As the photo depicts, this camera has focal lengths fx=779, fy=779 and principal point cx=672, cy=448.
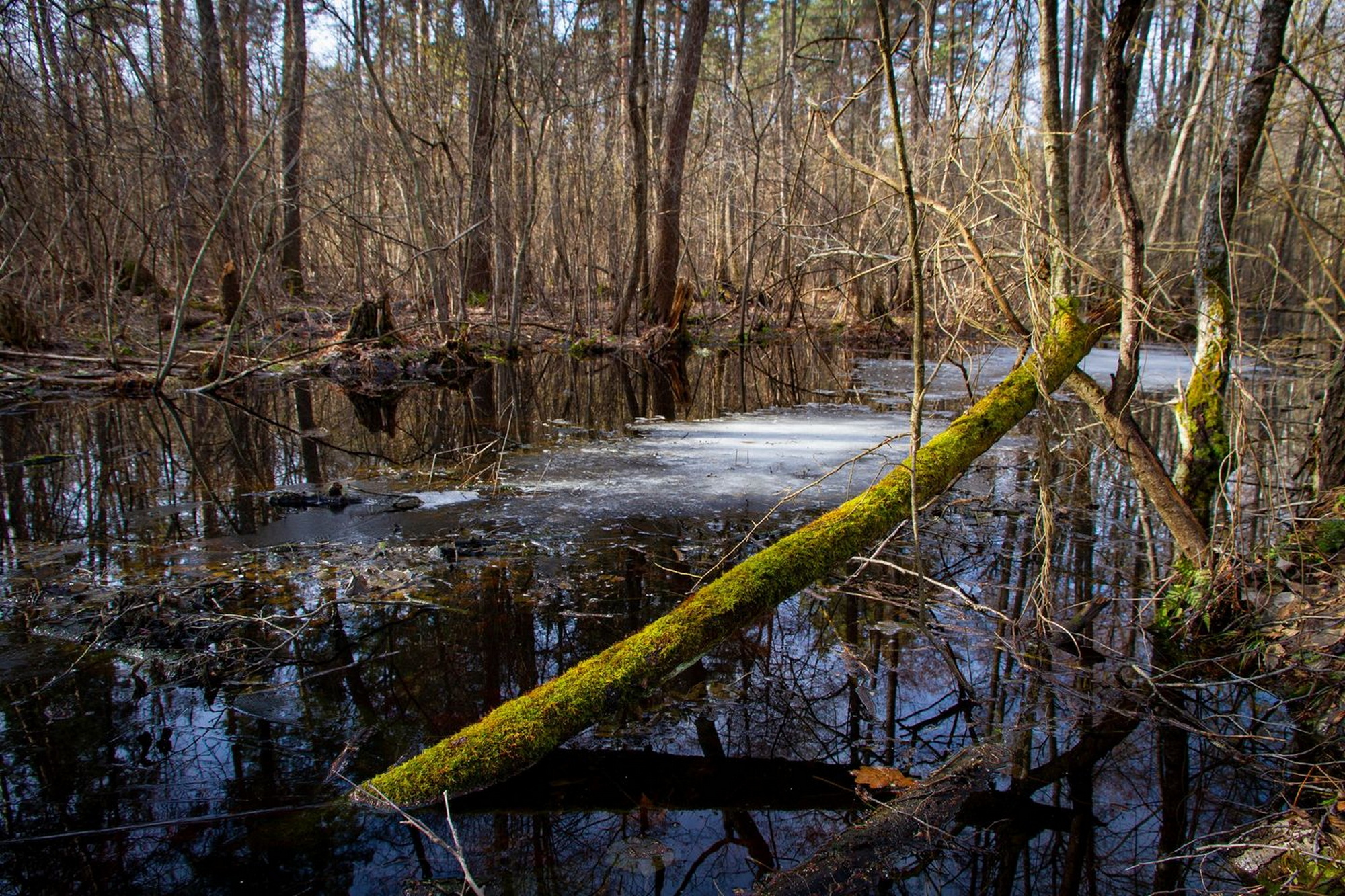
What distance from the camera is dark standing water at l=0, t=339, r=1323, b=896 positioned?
2309 mm

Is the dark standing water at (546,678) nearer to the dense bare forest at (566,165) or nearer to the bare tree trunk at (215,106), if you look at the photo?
the dense bare forest at (566,165)

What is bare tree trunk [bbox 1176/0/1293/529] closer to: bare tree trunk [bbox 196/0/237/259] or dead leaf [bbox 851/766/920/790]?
dead leaf [bbox 851/766/920/790]

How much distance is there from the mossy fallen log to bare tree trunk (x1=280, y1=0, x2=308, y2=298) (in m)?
7.92

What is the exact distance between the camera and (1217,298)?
380cm

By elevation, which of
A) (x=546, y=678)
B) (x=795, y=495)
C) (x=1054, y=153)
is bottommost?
(x=546, y=678)

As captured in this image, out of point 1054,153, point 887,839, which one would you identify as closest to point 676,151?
point 1054,153

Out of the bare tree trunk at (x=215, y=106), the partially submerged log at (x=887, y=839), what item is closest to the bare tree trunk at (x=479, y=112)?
the bare tree trunk at (x=215, y=106)

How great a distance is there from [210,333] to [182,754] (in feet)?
43.2

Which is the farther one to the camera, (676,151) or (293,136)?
(676,151)

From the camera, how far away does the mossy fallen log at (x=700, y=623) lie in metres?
2.41

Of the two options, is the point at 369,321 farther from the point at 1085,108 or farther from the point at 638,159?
the point at 1085,108

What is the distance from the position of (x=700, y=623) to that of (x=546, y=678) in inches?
33.8

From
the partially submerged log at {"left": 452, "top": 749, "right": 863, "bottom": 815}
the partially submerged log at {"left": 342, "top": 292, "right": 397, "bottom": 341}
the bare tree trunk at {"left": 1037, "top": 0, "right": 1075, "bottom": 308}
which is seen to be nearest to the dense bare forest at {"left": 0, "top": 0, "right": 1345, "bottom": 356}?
the bare tree trunk at {"left": 1037, "top": 0, "right": 1075, "bottom": 308}

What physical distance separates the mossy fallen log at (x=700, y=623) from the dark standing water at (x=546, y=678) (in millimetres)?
166
